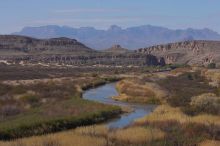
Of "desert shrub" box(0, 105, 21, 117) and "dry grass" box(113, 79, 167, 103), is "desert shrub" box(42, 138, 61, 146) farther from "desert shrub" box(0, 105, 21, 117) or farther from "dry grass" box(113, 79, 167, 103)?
"dry grass" box(113, 79, 167, 103)

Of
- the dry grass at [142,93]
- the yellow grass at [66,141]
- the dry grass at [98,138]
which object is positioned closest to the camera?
the yellow grass at [66,141]

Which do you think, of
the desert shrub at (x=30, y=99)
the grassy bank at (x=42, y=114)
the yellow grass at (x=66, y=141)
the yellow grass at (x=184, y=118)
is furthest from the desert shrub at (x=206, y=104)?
the yellow grass at (x=66, y=141)

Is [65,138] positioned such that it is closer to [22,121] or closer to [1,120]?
[22,121]

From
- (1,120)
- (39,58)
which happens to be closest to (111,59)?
(39,58)

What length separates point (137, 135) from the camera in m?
24.1

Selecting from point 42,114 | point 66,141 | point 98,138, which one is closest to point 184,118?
point 42,114

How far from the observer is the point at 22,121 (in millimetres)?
30062

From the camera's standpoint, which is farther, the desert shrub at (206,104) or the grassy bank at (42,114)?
the desert shrub at (206,104)

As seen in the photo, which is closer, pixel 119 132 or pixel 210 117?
pixel 119 132

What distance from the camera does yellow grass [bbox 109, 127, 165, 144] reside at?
76.6ft

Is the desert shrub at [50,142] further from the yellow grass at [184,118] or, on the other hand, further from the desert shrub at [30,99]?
the desert shrub at [30,99]

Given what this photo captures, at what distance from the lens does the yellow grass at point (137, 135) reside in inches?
919

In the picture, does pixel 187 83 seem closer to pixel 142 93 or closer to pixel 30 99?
pixel 142 93

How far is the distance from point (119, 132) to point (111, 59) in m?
167
